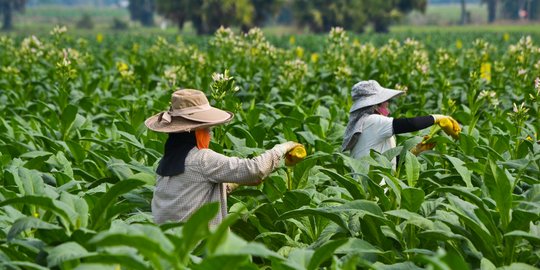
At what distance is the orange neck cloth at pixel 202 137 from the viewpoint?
5004 mm

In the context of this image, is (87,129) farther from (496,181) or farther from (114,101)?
(496,181)

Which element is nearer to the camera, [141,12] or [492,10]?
[492,10]

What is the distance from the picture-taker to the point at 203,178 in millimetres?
4922

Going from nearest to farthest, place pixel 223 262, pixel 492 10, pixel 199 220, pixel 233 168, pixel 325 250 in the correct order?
pixel 223 262, pixel 199 220, pixel 325 250, pixel 233 168, pixel 492 10

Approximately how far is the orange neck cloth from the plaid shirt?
0.14ft

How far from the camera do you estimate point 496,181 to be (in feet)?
15.3

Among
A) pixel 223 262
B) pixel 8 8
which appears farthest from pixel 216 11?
pixel 223 262

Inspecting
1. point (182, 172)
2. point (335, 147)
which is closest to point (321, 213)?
point (182, 172)

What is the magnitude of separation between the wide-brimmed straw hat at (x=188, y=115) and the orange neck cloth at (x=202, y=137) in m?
0.06

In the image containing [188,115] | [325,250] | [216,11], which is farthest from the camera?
[216,11]

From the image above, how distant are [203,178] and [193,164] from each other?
0.27 ft

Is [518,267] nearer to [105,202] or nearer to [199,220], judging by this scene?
[199,220]

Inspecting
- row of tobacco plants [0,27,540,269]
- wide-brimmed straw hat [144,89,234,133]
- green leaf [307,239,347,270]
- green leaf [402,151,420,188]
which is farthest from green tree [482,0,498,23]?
green leaf [307,239,347,270]

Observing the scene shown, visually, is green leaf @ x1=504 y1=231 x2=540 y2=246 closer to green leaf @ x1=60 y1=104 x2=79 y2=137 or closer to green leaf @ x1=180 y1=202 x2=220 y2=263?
green leaf @ x1=180 y1=202 x2=220 y2=263
